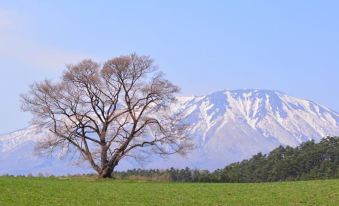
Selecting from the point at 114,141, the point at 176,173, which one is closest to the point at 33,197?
the point at 114,141

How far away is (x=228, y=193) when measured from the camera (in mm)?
35438

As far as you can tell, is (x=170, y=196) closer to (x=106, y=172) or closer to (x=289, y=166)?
(x=106, y=172)

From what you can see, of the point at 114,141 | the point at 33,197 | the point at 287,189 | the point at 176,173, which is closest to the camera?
the point at 33,197

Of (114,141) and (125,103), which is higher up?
(125,103)

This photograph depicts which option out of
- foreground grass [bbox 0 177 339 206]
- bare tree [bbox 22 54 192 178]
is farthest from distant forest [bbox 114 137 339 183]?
foreground grass [bbox 0 177 339 206]

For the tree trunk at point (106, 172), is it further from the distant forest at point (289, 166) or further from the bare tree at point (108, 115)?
the distant forest at point (289, 166)

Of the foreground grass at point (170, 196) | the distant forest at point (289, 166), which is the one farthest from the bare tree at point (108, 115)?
the distant forest at point (289, 166)

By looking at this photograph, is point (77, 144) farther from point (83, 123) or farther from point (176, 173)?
point (176, 173)

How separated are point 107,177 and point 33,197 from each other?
26.1 m

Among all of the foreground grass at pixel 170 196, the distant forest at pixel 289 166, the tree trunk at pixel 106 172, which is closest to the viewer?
the foreground grass at pixel 170 196

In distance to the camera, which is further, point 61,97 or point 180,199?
point 61,97

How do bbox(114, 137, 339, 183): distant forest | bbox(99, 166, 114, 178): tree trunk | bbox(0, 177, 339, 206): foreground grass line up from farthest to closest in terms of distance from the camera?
1. bbox(114, 137, 339, 183): distant forest
2. bbox(99, 166, 114, 178): tree trunk
3. bbox(0, 177, 339, 206): foreground grass

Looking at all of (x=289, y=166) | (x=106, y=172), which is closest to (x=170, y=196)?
(x=106, y=172)

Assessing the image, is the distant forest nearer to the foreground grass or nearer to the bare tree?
the bare tree
